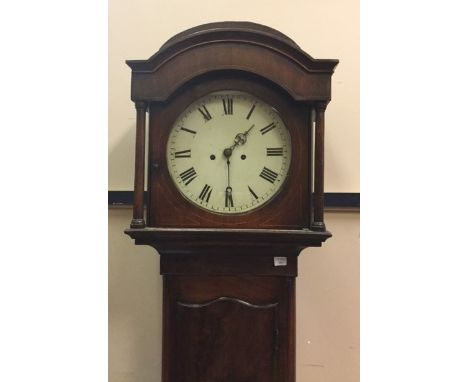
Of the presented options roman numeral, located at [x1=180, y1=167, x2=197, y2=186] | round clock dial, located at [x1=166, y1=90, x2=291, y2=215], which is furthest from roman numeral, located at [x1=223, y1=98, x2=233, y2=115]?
roman numeral, located at [x1=180, y1=167, x2=197, y2=186]

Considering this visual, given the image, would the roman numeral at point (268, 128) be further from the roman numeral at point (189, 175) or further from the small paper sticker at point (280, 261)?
the small paper sticker at point (280, 261)

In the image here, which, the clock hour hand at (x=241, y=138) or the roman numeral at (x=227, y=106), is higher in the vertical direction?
the roman numeral at (x=227, y=106)

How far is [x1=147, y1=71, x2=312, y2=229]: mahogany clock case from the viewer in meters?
0.80

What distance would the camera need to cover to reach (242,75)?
2.63 ft

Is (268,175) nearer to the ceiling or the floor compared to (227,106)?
nearer to the floor

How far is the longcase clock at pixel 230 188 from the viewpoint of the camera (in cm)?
78

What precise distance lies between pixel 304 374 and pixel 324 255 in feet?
1.14

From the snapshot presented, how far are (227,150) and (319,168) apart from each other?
0.20 m

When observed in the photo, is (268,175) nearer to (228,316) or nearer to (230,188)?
(230,188)

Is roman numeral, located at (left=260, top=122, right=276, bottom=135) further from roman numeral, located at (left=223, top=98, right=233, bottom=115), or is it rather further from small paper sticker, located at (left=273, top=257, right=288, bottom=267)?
small paper sticker, located at (left=273, top=257, right=288, bottom=267)

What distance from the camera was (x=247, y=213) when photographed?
801mm

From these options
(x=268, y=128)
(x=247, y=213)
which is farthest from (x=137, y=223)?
(x=268, y=128)

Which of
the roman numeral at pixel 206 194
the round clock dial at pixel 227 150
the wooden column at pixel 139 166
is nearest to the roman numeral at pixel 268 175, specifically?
the round clock dial at pixel 227 150

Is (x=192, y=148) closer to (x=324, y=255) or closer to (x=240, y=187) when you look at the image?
(x=240, y=187)
